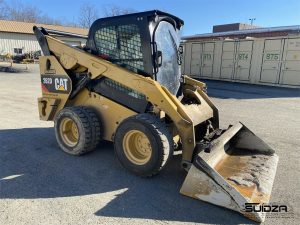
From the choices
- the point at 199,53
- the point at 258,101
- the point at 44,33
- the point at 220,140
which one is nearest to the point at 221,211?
the point at 220,140

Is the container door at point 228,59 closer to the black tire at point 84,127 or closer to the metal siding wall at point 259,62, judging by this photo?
the metal siding wall at point 259,62

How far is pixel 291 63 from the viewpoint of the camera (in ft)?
48.7

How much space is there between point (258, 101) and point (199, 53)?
28.1 feet

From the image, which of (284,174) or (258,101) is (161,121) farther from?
(258,101)

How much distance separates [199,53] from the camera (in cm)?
1888

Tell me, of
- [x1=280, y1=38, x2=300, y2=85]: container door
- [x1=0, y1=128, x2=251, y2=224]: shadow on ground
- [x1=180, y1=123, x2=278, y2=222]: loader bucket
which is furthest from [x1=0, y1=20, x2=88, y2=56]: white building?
[x1=180, y1=123, x2=278, y2=222]: loader bucket

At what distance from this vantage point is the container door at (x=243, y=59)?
16.3 m

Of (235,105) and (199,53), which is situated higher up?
(199,53)

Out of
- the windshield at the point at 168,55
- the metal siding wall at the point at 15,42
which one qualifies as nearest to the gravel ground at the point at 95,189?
the windshield at the point at 168,55

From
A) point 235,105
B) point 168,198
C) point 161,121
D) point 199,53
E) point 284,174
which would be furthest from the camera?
point 199,53

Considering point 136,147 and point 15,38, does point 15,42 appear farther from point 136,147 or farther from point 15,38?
point 136,147

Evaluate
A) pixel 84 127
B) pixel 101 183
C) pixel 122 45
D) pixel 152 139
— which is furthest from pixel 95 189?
pixel 122 45

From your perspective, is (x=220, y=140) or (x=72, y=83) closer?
(x=220, y=140)

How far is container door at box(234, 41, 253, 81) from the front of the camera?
16.3 meters
